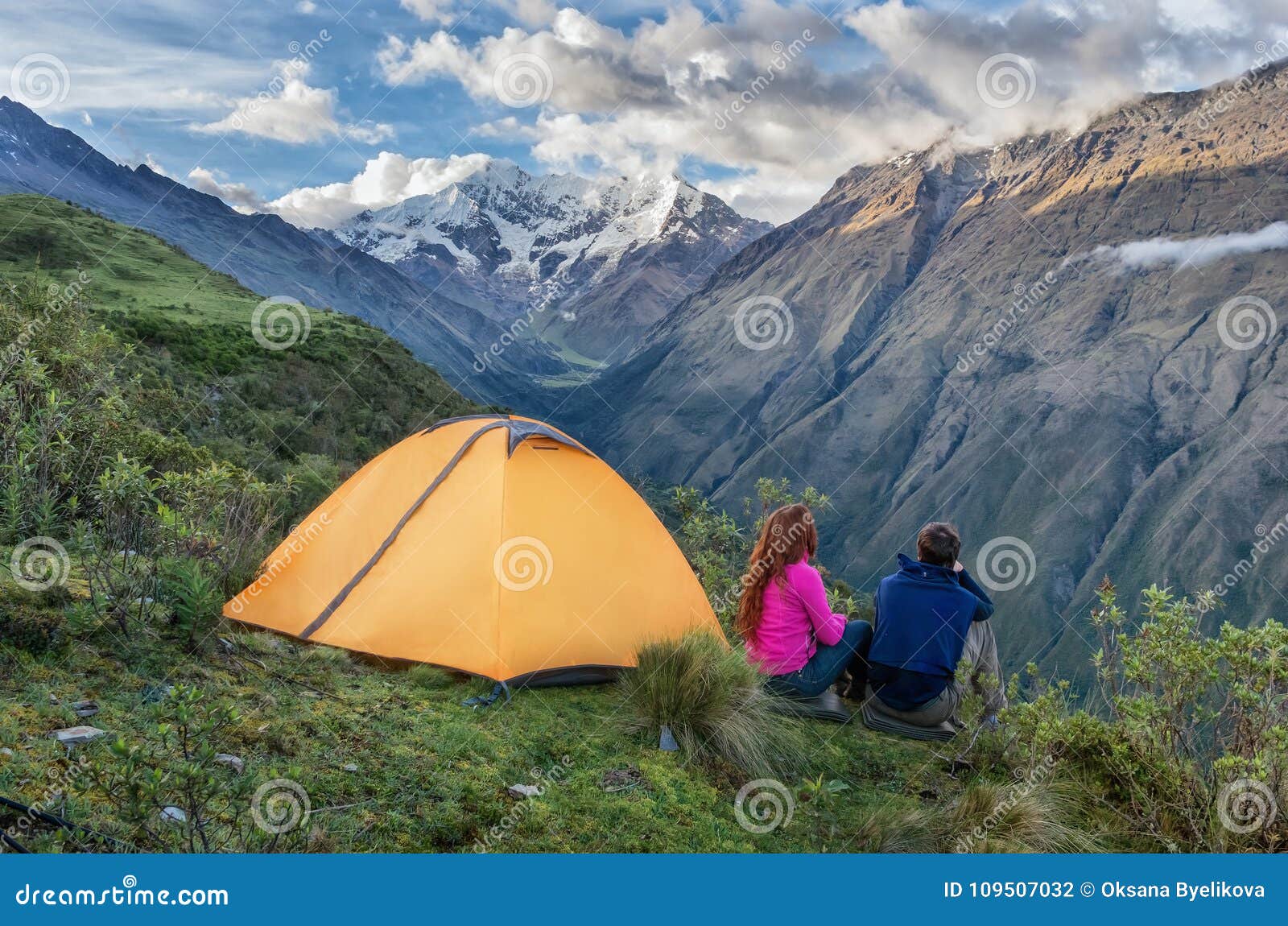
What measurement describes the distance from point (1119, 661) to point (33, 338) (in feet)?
35.3

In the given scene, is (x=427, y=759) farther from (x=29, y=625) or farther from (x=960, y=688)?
(x=960, y=688)

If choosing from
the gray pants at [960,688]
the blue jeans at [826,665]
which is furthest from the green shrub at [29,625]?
the gray pants at [960,688]

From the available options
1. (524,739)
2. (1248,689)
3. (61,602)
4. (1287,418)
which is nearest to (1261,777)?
(1248,689)

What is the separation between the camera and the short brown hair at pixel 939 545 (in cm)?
711

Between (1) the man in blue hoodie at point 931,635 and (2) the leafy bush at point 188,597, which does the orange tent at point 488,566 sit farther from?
(1) the man in blue hoodie at point 931,635

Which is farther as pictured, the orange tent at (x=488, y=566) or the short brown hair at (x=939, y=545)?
the orange tent at (x=488, y=566)
